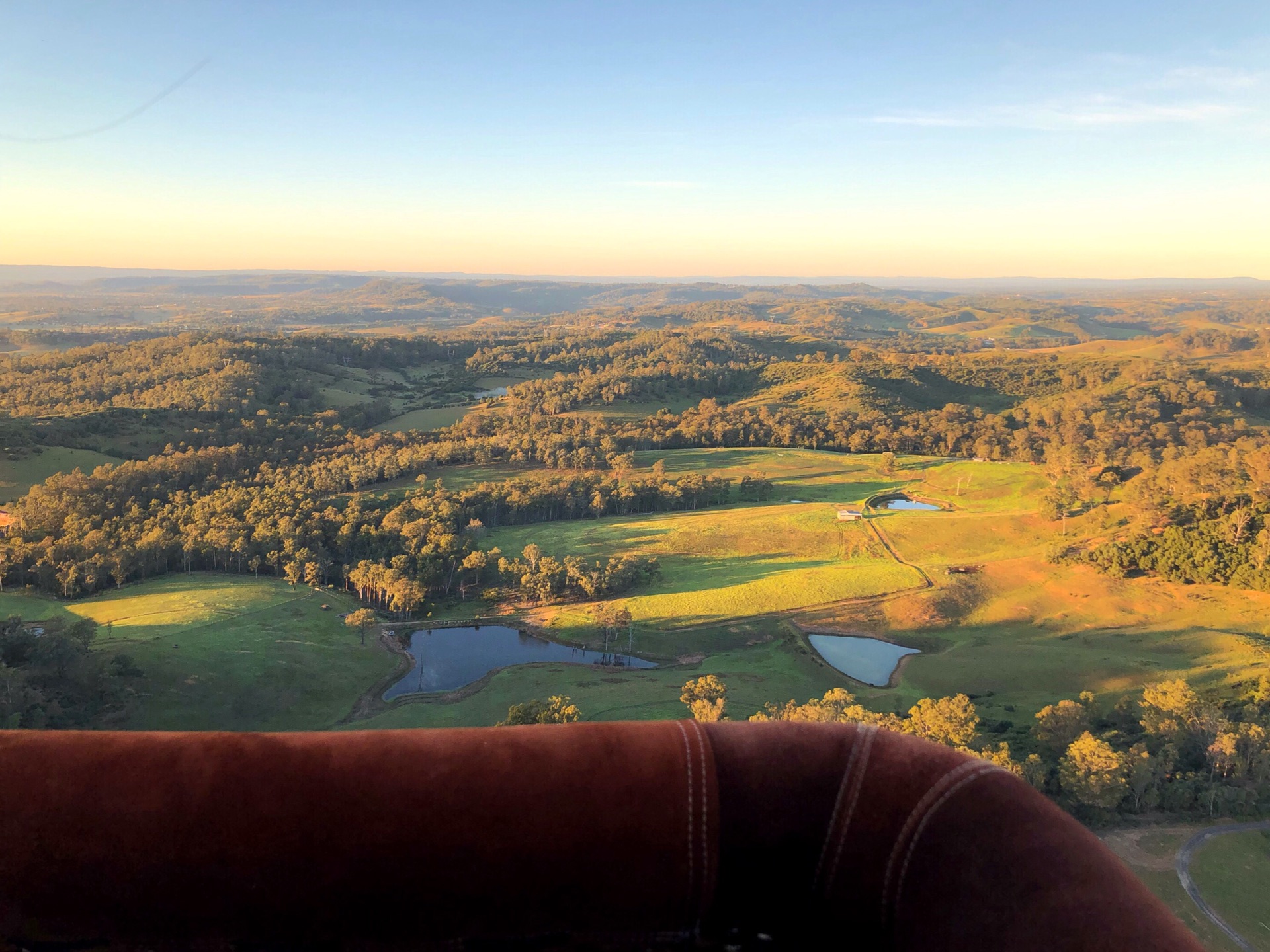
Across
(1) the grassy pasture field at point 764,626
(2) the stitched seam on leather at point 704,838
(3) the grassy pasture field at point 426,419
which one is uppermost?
(2) the stitched seam on leather at point 704,838

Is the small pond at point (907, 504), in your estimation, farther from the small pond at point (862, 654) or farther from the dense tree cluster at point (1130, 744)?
the dense tree cluster at point (1130, 744)

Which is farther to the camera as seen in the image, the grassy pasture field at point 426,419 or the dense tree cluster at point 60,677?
the grassy pasture field at point 426,419

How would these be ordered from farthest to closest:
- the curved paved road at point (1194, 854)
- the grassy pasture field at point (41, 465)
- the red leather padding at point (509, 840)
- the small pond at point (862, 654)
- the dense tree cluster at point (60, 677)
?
the grassy pasture field at point (41, 465)
the small pond at point (862, 654)
the dense tree cluster at point (60, 677)
the curved paved road at point (1194, 854)
the red leather padding at point (509, 840)

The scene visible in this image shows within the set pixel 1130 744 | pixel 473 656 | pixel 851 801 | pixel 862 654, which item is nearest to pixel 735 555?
pixel 862 654

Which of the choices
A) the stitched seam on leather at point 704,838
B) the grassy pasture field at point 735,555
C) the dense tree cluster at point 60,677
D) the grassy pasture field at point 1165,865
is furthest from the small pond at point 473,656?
the stitched seam on leather at point 704,838

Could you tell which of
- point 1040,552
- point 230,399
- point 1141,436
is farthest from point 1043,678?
point 230,399

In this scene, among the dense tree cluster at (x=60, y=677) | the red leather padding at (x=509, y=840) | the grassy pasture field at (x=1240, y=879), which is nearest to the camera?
the red leather padding at (x=509, y=840)

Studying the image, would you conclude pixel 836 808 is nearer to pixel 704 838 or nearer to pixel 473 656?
pixel 704 838

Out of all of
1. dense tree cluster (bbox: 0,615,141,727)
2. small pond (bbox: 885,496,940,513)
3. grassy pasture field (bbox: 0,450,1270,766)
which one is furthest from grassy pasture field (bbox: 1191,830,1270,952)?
small pond (bbox: 885,496,940,513)
